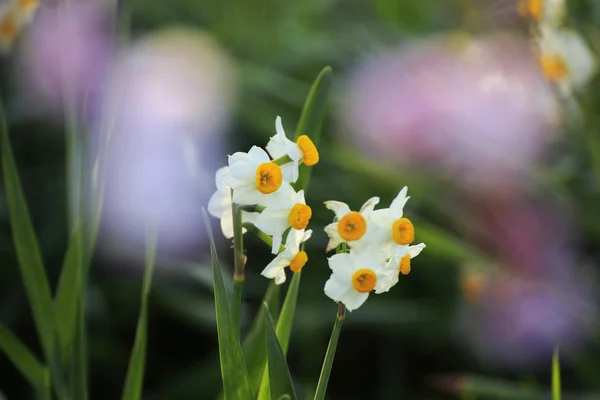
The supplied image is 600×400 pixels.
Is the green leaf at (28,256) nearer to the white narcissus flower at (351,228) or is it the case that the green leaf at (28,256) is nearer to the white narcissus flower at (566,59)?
the white narcissus flower at (351,228)

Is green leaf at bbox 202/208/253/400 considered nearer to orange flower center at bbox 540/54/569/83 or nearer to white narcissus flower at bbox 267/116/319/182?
white narcissus flower at bbox 267/116/319/182

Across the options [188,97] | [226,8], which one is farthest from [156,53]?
[226,8]

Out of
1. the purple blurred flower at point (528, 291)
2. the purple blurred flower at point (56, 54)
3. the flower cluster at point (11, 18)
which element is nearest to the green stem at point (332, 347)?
the flower cluster at point (11, 18)

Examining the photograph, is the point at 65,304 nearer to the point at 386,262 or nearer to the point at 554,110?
the point at 386,262

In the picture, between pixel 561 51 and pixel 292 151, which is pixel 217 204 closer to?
pixel 292 151

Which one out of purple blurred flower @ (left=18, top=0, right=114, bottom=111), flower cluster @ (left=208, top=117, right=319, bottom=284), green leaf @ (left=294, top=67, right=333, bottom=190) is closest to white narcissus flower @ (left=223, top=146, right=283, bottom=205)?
flower cluster @ (left=208, top=117, right=319, bottom=284)

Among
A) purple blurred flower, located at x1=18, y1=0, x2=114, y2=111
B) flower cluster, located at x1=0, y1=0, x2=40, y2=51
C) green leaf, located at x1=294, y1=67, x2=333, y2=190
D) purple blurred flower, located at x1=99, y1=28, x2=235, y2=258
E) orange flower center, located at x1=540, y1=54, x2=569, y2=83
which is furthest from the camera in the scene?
purple blurred flower, located at x1=18, y1=0, x2=114, y2=111
